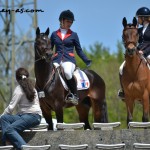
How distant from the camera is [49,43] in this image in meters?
13.7

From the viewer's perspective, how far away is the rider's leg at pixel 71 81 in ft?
46.6

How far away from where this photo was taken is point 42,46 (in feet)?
44.8

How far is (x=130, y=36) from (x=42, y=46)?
180 cm

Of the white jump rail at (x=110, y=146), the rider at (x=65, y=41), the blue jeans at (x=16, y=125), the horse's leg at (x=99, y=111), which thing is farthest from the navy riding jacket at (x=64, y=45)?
the white jump rail at (x=110, y=146)

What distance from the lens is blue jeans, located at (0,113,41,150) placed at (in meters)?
11.7

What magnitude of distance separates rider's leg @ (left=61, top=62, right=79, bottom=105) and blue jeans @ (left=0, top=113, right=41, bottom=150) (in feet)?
7.27

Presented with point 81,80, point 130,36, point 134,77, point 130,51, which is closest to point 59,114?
point 81,80

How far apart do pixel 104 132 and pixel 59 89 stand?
2.54 meters

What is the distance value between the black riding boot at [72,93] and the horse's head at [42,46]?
97cm

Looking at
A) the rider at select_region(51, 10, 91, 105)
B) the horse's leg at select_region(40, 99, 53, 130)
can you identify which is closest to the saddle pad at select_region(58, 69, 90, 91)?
the rider at select_region(51, 10, 91, 105)

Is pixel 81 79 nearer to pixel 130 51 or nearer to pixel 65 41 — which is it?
pixel 65 41

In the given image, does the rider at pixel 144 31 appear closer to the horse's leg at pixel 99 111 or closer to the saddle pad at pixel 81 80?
the saddle pad at pixel 81 80

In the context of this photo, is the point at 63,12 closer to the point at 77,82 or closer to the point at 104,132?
the point at 77,82

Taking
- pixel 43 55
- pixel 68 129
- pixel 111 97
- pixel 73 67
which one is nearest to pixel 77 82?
pixel 73 67
